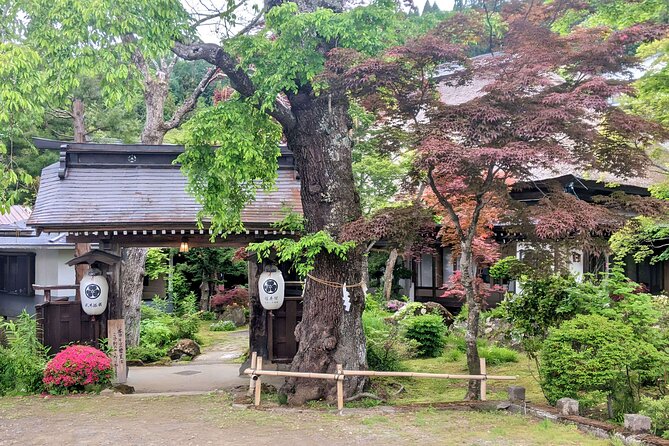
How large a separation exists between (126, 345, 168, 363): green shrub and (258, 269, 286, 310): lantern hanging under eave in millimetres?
5104

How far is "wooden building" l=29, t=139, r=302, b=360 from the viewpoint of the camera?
40.3ft

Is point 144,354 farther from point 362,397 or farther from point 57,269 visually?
point 362,397

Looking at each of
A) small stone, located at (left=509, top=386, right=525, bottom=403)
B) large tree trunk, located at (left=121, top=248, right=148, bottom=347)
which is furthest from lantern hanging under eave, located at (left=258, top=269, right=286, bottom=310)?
large tree trunk, located at (left=121, top=248, right=148, bottom=347)

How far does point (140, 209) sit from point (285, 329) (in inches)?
151

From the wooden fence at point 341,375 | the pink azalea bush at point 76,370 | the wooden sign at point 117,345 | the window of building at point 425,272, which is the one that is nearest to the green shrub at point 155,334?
the wooden sign at point 117,345

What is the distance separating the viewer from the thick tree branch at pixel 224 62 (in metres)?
10.0

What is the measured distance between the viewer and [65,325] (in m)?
12.4

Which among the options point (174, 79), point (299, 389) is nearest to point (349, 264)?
point (299, 389)

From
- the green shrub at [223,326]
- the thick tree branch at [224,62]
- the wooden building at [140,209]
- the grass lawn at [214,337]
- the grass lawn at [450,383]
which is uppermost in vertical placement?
the thick tree branch at [224,62]

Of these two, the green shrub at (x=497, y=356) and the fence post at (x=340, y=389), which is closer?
the fence post at (x=340, y=389)

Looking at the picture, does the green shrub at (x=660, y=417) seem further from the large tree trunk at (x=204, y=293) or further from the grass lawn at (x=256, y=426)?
the large tree trunk at (x=204, y=293)

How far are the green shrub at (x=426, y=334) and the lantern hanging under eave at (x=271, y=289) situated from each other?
4179 millimetres

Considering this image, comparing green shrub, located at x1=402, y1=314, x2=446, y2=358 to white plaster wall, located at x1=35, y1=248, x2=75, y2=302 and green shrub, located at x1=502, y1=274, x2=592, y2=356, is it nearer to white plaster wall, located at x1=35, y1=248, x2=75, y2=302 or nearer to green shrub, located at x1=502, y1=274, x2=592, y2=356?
green shrub, located at x1=502, y1=274, x2=592, y2=356

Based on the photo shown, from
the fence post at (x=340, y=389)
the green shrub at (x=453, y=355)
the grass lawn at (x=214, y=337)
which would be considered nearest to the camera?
the fence post at (x=340, y=389)
